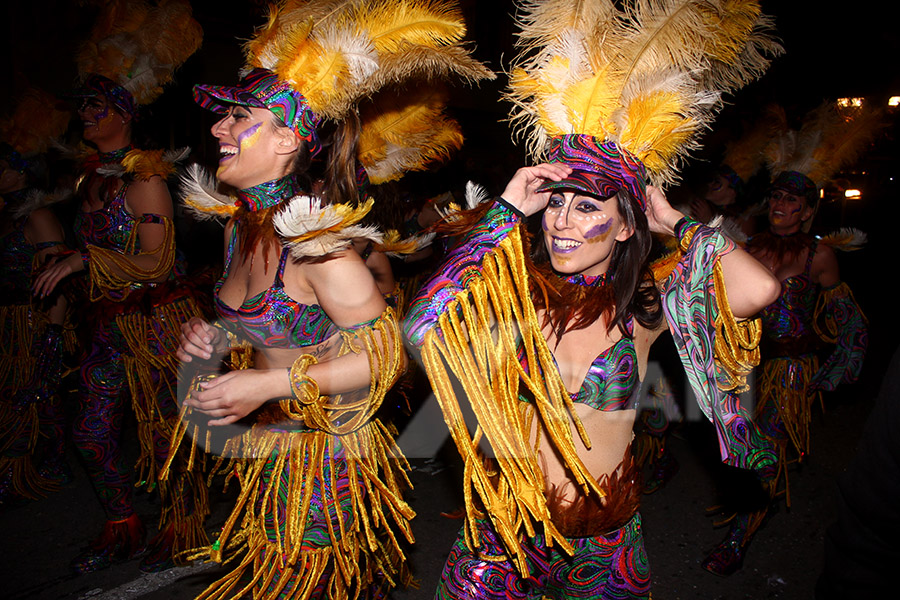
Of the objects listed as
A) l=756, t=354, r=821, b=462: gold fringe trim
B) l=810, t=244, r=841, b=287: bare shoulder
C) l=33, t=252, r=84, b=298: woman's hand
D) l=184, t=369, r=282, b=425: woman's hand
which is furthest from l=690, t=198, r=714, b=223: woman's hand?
l=33, t=252, r=84, b=298: woman's hand

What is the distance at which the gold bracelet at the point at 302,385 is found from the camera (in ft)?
6.30

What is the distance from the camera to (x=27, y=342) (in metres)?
4.07

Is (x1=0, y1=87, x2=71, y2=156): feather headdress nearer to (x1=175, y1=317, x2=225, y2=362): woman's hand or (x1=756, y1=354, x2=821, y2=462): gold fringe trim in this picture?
(x1=175, y1=317, x2=225, y2=362): woman's hand

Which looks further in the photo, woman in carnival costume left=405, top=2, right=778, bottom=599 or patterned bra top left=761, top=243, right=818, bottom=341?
patterned bra top left=761, top=243, right=818, bottom=341

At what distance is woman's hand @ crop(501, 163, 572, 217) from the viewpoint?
6.25 ft

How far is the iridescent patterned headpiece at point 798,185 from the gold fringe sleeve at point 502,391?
2846mm

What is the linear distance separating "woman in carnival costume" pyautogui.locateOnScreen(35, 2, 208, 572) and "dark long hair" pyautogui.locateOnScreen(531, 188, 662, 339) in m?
2.24

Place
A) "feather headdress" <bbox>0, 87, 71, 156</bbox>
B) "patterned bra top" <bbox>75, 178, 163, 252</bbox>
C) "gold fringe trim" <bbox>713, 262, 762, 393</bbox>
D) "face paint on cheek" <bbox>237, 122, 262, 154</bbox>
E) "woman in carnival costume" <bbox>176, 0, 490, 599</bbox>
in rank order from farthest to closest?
"feather headdress" <bbox>0, 87, 71, 156</bbox> < "patterned bra top" <bbox>75, 178, 163, 252</bbox> < "face paint on cheek" <bbox>237, 122, 262, 154</bbox> < "woman in carnival costume" <bbox>176, 0, 490, 599</bbox> < "gold fringe trim" <bbox>713, 262, 762, 393</bbox>

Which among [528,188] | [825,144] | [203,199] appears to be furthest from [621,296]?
[825,144]

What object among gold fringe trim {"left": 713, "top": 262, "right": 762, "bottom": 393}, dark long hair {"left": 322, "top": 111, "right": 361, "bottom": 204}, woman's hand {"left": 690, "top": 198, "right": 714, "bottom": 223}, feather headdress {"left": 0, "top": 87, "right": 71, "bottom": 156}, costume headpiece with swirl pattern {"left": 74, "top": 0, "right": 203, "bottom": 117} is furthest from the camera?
woman's hand {"left": 690, "top": 198, "right": 714, "bottom": 223}

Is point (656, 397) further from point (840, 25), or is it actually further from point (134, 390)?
point (840, 25)

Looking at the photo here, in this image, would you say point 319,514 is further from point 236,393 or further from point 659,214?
point 659,214

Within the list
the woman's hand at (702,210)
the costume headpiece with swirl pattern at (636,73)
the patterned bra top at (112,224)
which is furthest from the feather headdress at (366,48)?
the woman's hand at (702,210)

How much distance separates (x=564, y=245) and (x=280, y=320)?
1006 mm
